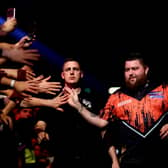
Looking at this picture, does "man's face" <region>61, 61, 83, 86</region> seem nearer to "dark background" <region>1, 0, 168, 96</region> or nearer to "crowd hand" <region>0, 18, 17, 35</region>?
"crowd hand" <region>0, 18, 17, 35</region>

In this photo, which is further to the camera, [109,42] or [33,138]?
[109,42]

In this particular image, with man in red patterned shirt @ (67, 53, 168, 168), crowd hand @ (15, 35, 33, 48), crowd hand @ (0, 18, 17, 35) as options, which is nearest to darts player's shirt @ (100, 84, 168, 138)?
man in red patterned shirt @ (67, 53, 168, 168)

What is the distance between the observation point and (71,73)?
292cm

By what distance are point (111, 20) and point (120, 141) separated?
2.31 metres

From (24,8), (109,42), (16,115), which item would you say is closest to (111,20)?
(109,42)

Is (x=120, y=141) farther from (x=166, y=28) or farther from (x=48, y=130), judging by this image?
(x=166, y=28)

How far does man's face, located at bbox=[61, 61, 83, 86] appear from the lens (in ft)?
9.55

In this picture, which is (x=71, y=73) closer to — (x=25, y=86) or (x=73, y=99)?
(x=73, y=99)

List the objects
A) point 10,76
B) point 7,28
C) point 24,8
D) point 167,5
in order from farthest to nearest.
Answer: point 24,8
point 167,5
point 10,76
point 7,28

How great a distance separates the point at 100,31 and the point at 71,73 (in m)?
1.77

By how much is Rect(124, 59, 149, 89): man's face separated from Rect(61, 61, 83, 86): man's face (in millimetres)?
531

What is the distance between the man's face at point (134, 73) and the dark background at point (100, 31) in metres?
1.25

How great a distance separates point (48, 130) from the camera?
288cm

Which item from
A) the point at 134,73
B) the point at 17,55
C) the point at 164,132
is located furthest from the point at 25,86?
the point at 164,132
